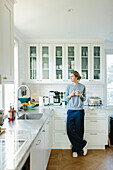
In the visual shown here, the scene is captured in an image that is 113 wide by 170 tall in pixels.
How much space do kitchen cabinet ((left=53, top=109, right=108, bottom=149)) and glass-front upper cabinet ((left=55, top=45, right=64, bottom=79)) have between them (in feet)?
3.34

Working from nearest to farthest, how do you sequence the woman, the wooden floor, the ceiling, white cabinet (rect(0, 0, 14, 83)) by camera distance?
white cabinet (rect(0, 0, 14, 83)), the ceiling, the wooden floor, the woman

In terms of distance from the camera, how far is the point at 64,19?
10.1 ft

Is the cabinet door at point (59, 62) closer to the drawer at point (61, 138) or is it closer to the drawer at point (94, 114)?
the drawer at point (94, 114)

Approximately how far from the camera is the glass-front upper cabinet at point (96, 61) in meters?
4.48

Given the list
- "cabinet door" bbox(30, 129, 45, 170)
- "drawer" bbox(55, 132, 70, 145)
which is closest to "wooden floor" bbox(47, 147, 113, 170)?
"drawer" bbox(55, 132, 70, 145)

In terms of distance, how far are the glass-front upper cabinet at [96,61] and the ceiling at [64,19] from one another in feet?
1.04

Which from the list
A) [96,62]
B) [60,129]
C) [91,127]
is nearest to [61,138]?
[60,129]

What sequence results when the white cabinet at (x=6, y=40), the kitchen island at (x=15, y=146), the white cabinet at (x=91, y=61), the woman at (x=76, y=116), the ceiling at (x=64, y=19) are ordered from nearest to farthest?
the kitchen island at (x=15, y=146) < the white cabinet at (x=6, y=40) < the ceiling at (x=64, y=19) < the woman at (x=76, y=116) < the white cabinet at (x=91, y=61)

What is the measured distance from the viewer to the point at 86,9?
264 centimetres

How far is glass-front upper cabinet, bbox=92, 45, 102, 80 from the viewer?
4484mm

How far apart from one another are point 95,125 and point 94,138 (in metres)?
0.29

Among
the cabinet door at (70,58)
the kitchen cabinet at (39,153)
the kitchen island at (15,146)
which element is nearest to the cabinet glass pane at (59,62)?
the cabinet door at (70,58)

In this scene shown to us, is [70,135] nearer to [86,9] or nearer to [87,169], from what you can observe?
[87,169]

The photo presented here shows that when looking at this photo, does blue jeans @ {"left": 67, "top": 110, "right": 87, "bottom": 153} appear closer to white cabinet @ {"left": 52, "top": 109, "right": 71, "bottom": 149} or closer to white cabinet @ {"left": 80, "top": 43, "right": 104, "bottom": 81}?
white cabinet @ {"left": 52, "top": 109, "right": 71, "bottom": 149}
